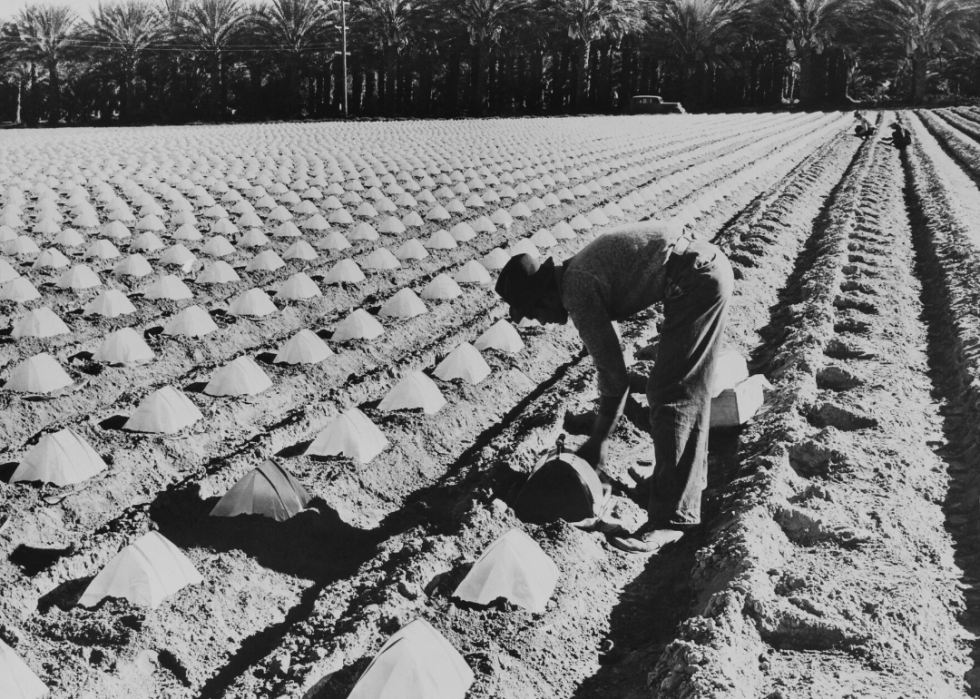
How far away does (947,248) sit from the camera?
794 centimetres

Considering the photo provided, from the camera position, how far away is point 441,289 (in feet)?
21.4

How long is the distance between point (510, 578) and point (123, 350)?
2854 millimetres

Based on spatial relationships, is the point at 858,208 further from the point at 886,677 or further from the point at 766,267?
the point at 886,677

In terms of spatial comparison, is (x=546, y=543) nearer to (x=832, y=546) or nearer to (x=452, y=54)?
(x=832, y=546)

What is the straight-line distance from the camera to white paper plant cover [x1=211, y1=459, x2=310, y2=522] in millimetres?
3486

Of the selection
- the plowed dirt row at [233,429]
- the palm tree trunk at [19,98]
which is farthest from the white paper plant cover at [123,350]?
the palm tree trunk at [19,98]

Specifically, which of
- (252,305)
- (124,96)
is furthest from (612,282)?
(124,96)

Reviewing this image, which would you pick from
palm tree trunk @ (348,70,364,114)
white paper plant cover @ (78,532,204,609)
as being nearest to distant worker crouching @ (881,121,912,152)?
white paper plant cover @ (78,532,204,609)

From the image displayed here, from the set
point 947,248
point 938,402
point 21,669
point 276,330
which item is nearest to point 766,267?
point 947,248

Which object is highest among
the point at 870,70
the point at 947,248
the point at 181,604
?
the point at 870,70

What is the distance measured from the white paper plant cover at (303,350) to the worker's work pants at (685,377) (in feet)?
7.51

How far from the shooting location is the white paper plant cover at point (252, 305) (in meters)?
5.97

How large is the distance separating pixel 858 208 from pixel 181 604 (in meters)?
8.72

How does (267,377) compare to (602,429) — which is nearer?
(602,429)
